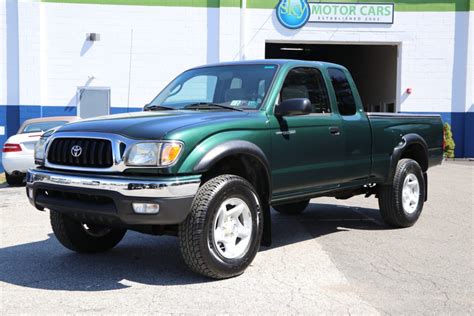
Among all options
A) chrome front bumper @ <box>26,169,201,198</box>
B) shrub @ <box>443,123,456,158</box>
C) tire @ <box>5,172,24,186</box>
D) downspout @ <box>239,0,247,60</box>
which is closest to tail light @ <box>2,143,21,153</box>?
tire @ <box>5,172,24,186</box>

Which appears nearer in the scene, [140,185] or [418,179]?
[140,185]

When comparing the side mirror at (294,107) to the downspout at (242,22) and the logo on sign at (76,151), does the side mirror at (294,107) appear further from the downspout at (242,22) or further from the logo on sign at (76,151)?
the downspout at (242,22)

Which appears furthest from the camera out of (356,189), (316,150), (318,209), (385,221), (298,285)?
(318,209)

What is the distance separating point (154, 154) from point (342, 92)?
3038mm

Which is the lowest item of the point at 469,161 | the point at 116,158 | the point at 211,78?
the point at 469,161

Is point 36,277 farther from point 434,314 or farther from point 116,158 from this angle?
point 434,314

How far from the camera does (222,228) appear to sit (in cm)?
481

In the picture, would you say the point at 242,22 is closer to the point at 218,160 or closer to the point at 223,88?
the point at 223,88

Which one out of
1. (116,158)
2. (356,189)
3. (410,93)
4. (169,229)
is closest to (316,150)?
(356,189)

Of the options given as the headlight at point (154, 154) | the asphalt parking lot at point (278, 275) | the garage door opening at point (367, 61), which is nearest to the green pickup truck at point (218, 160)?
the headlight at point (154, 154)

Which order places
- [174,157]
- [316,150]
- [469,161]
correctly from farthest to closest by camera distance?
[469,161], [316,150], [174,157]

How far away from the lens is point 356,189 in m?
6.89

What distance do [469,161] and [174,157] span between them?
18045 mm

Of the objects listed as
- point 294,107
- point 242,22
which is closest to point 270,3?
point 242,22
